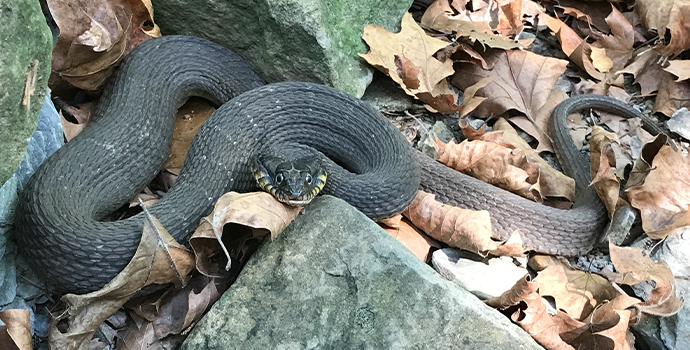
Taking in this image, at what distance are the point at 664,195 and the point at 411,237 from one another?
160cm

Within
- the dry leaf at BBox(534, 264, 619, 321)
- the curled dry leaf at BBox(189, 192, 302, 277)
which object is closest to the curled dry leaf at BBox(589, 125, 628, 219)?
the dry leaf at BBox(534, 264, 619, 321)

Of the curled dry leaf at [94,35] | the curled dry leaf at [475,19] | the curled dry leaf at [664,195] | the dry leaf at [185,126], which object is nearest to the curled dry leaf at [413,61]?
the curled dry leaf at [475,19]

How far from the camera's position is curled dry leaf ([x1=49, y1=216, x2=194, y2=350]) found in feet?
8.39

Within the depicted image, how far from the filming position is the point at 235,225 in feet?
9.48

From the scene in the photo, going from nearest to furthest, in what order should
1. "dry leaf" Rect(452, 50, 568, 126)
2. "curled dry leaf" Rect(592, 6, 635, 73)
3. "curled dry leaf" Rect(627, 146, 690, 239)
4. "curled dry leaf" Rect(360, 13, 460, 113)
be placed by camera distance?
"curled dry leaf" Rect(627, 146, 690, 239)
"curled dry leaf" Rect(360, 13, 460, 113)
"dry leaf" Rect(452, 50, 568, 126)
"curled dry leaf" Rect(592, 6, 635, 73)

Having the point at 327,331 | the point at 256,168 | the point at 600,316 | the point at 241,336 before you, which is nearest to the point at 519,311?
the point at 600,316

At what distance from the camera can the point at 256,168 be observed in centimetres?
320

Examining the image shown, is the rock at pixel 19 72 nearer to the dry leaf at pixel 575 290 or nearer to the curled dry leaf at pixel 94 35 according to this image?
the curled dry leaf at pixel 94 35

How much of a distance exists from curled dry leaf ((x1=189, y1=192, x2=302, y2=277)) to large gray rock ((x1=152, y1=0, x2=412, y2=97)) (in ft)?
4.02

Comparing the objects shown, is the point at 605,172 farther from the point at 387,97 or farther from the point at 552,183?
the point at 387,97

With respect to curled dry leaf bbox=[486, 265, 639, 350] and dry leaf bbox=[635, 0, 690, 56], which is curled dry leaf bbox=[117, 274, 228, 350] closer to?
curled dry leaf bbox=[486, 265, 639, 350]

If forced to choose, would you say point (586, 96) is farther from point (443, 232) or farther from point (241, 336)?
point (241, 336)

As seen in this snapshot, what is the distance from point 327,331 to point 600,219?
207cm

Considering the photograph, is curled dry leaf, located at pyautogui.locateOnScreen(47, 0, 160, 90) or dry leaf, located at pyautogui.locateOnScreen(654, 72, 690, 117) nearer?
curled dry leaf, located at pyautogui.locateOnScreen(47, 0, 160, 90)
